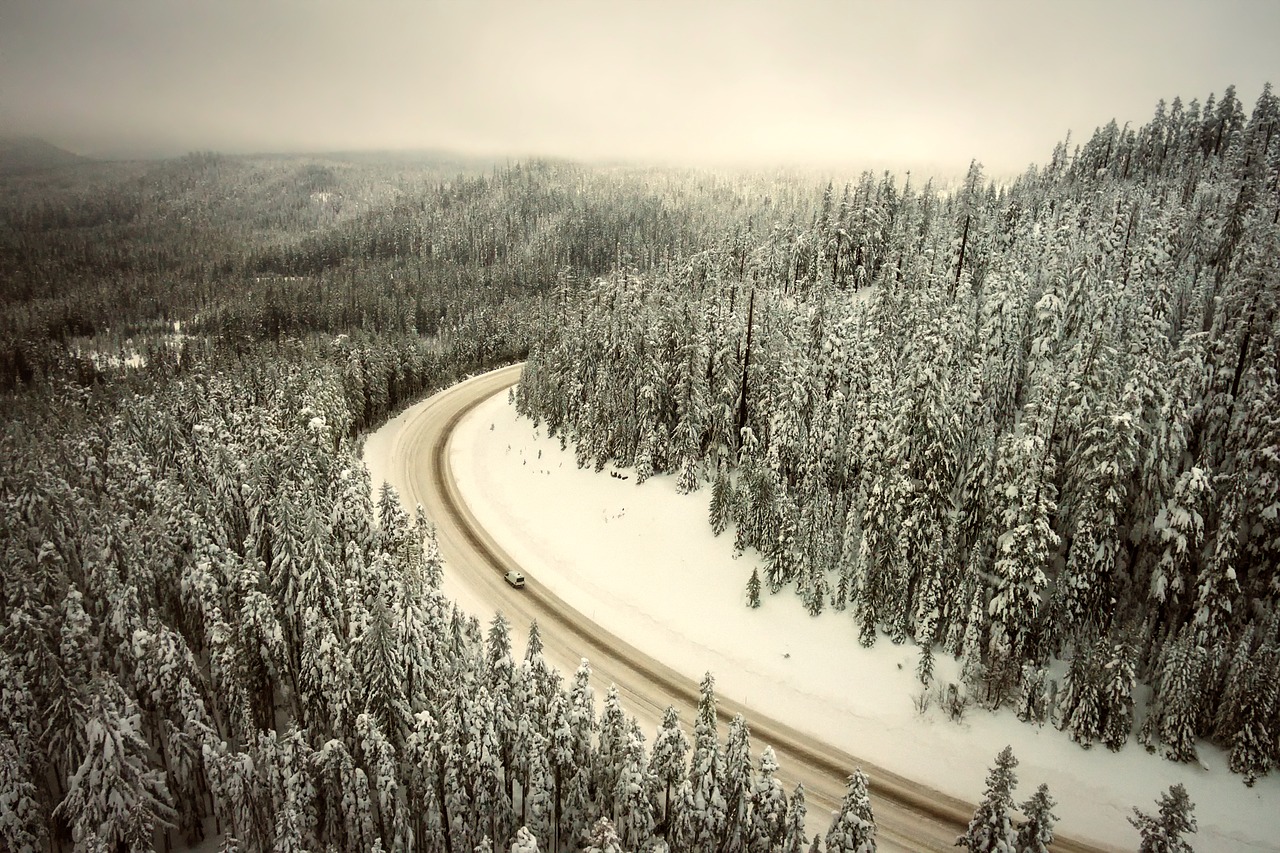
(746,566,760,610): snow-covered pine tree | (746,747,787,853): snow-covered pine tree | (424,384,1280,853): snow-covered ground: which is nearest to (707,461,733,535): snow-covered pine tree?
(424,384,1280,853): snow-covered ground

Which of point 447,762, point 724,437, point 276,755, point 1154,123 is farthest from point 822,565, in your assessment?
point 1154,123

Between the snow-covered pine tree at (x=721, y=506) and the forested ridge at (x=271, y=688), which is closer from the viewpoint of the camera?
the forested ridge at (x=271, y=688)

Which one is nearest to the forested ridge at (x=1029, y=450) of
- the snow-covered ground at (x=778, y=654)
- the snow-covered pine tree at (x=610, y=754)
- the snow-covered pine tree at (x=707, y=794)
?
the snow-covered ground at (x=778, y=654)

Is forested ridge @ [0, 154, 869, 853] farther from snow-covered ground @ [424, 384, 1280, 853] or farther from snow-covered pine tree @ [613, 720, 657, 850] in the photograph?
snow-covered ground @ [424, 384, 1280, 853]

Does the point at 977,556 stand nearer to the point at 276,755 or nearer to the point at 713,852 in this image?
the point at 713,852

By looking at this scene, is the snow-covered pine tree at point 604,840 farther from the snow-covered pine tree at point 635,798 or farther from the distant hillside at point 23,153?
the distant hillside at point 23,153

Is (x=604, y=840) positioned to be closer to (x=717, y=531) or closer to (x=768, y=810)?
(x=768, y=810)
